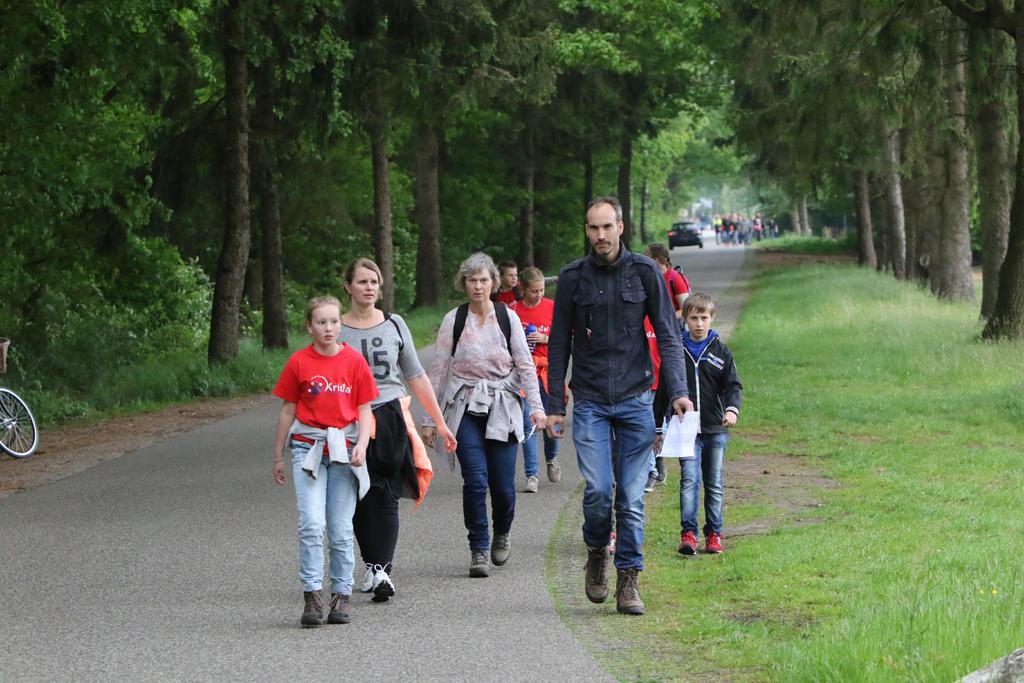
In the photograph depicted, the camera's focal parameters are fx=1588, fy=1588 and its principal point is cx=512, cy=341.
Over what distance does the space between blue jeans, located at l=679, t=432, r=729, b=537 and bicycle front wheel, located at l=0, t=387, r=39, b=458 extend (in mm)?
8496

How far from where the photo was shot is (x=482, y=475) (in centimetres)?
927

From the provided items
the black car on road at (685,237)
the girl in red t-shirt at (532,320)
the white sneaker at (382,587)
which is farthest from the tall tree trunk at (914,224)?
the black car on road at (685,237)

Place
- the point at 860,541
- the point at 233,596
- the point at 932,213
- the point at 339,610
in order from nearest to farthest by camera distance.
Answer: the point at 339,610
the point at 233,596
the point at 860,541
the point at 932,213

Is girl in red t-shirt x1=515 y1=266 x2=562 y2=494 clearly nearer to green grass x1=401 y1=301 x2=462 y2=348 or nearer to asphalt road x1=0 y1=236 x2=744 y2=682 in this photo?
asphalt road x1=0 y1=236 x2=744 y2=682

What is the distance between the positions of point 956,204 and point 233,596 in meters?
24.2

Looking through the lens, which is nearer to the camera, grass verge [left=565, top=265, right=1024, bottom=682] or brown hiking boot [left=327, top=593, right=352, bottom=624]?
grass verge [left=565, top=265, right=1024, bottom=682]

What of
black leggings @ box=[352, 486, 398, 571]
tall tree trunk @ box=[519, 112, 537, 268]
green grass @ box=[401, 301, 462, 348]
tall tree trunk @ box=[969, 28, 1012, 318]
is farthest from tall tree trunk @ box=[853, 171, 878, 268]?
black leggings @ box=[352, 486, 398, 571]

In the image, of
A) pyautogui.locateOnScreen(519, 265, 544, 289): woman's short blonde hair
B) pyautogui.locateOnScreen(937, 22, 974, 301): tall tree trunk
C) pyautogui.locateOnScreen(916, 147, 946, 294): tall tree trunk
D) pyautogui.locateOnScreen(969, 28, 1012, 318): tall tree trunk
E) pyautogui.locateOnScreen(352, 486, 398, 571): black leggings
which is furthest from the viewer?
pyautogui.locateOnScreen(916, 147, 946, 294): tall tree trunk

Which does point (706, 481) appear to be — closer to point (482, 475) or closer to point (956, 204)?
point (482, 475)

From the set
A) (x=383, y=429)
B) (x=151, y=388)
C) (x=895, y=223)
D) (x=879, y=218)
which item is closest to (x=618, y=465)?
(x=383, y=429)

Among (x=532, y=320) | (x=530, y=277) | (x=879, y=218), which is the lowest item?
(x=532, y=320)

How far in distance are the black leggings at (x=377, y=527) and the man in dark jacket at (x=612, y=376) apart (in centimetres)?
108

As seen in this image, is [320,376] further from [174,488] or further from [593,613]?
[174,488]

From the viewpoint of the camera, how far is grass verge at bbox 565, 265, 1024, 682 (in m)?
6.54
